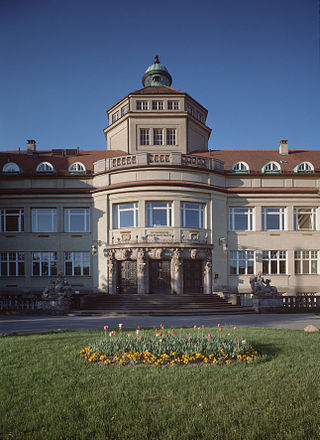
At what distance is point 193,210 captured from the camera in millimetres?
26094

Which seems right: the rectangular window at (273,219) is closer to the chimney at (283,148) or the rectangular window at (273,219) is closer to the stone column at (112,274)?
the chimney at (283,148)

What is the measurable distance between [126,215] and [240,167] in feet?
34.4

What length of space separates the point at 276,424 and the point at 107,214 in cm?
2283

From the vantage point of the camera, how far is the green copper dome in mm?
37250

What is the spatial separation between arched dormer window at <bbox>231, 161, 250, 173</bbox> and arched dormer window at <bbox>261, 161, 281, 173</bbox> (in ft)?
4.46

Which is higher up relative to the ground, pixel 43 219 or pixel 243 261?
pixel 43 219

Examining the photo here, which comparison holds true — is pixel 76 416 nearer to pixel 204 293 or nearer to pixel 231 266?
pixel 204 293

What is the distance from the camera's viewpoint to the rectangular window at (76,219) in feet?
91.8

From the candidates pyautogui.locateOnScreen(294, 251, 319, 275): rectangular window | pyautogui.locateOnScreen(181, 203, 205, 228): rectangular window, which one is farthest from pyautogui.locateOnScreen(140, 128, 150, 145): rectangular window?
pyautogui.locateOnScreen(294, 251, 319, 275): rectangular window

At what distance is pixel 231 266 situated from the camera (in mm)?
27391

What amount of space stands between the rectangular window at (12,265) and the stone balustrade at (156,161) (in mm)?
9374

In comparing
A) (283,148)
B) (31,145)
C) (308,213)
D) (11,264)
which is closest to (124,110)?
(31,145)

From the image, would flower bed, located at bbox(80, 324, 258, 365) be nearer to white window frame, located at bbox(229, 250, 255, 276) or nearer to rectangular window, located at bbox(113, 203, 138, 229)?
rectangular window, located at bbox(113, 203, 138, 229)

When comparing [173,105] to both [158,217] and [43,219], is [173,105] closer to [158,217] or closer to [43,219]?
[158,217]
